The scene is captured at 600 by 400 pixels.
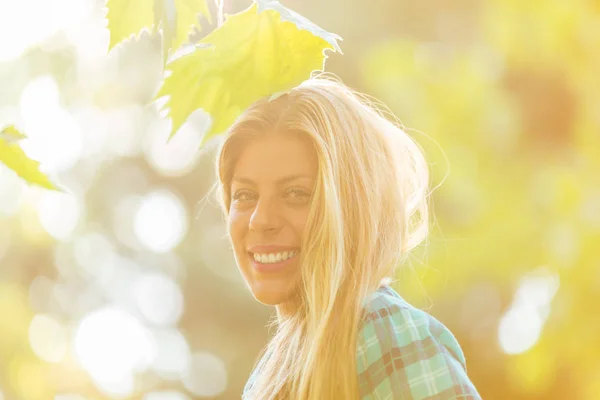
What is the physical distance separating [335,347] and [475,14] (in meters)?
3.79

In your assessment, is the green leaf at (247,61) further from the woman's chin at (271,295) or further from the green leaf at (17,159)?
the woman's chin at (271,295)

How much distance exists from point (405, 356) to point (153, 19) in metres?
0.64

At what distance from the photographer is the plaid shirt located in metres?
0.95

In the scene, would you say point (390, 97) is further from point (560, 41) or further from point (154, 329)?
point (154, 329)

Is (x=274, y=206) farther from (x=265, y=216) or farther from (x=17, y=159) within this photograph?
(x=17, y=159)

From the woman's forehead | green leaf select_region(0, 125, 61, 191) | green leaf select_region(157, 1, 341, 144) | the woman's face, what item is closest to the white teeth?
the woman's face

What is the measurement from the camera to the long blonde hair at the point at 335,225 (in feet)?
3.49

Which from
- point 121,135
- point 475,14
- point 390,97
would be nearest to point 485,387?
point 390,97

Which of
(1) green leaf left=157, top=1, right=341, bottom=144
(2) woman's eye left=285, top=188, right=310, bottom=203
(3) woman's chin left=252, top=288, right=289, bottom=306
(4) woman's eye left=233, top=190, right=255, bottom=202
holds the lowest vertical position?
(3) woman's chin left=252, top=288, right=289, bottom=306

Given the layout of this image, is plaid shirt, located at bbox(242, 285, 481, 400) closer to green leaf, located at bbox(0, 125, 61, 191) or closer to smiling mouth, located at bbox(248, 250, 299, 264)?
smiling mouth, located at bbox(248, 250, 299, 264)

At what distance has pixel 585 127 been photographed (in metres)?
2.89

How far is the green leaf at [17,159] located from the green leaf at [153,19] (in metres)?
0.07

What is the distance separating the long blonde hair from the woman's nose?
0.05m

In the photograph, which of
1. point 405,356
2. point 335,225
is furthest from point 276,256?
point 405,356
